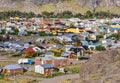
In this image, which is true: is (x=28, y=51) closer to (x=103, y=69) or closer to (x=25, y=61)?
(x=25, y=61)

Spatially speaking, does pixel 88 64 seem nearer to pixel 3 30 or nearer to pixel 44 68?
pixel 44 68

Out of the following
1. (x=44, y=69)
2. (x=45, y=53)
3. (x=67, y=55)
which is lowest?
(x=45, y=53)

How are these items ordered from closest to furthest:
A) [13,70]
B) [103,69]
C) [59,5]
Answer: [103,69] < [13,70] < [59,5]

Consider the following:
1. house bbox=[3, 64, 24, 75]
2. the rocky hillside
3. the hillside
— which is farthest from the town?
the hillside

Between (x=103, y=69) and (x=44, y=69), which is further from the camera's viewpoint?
(x=44, y=69)

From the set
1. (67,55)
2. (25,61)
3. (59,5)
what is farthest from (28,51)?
(59,5)

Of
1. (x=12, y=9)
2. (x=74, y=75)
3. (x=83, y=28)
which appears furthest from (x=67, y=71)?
(x=12, y=9)
